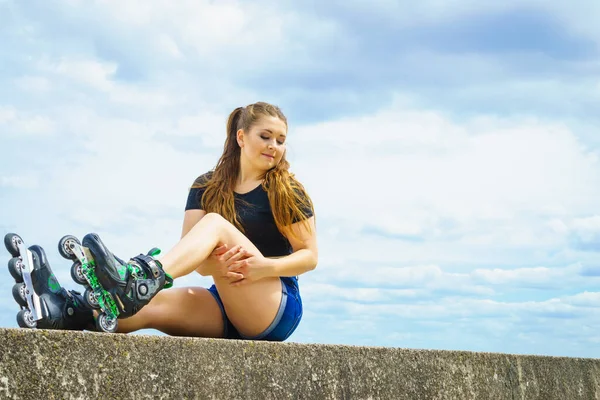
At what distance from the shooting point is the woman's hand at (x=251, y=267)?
3.34 m

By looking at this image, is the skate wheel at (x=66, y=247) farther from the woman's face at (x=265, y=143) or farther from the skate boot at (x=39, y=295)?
the woman's face at (x=265, y=143)

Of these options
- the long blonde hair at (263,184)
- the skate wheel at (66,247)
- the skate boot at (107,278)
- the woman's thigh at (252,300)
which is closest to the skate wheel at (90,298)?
the skate boot at (107,278)

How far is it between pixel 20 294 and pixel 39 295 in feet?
0.26

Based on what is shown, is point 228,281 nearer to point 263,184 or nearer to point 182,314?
point 182,314

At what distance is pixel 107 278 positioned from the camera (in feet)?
9.23

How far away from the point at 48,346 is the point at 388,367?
1626mm

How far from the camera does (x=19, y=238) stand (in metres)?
2.94

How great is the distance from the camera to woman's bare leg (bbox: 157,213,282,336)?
312cm

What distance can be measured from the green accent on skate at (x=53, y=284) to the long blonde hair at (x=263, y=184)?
3.27 feet

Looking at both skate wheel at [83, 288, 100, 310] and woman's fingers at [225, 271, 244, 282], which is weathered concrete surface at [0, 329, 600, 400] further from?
woman's fingers at [225, 271, 244, 282]

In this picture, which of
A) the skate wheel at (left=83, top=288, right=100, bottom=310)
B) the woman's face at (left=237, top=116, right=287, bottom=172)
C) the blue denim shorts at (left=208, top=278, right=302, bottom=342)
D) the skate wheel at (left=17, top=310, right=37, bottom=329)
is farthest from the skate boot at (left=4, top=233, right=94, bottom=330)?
the woman's face at (left=237, top=116, right=287, bottom=172)

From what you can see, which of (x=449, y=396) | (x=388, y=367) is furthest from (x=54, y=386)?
(x=449, y=396)

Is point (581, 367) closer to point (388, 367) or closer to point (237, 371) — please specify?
point (388, 367)

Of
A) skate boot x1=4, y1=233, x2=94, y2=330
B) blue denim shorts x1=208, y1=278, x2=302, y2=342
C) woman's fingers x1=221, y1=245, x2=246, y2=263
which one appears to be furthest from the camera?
blue denim shorts x1=208, y1=278, x2=302, y2=342
